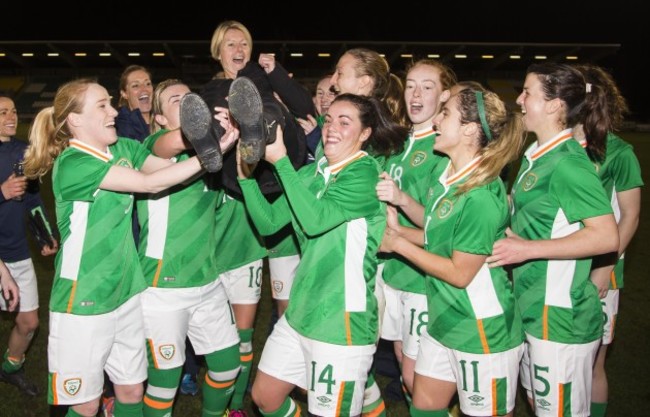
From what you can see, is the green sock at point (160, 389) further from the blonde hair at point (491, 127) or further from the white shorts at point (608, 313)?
the white shorts at point (608, 313)

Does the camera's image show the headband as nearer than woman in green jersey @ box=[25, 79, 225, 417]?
Yes

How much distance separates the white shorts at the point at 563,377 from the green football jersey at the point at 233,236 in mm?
2245

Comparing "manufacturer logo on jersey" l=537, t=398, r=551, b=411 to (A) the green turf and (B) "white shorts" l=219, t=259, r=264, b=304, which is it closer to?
(A) the green turf

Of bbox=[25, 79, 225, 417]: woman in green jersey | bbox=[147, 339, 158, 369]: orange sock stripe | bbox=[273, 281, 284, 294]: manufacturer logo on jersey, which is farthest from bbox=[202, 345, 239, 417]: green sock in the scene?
bbox=[273, 281, 284, 294]: manufacturer logo on jersey

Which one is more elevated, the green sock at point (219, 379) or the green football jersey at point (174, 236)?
the green football jersey at point (174, 236)

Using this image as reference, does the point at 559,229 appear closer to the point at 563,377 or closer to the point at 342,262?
the point at 563,377

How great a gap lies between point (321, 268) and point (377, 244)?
0.32 meters

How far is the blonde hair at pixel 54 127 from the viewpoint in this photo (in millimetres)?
3064

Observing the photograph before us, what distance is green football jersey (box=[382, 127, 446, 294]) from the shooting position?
11.9ft

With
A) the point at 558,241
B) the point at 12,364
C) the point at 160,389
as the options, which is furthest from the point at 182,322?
the point at 558,241

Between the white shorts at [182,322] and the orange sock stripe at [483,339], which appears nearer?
the orange sock stripe at [483,339]

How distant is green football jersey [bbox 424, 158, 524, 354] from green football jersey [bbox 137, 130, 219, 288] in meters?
1.48

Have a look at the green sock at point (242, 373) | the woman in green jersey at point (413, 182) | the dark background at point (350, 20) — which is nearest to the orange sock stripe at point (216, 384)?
the green sock at point (242, 373)

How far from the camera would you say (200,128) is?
2.51 metres
